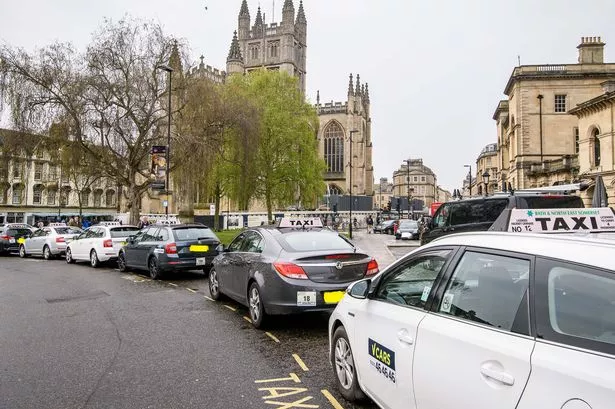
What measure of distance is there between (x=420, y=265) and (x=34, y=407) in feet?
12.1

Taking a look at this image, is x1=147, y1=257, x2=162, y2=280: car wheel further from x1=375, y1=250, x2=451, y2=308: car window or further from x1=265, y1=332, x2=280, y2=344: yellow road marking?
x1=375, y1=250, x2=451, y2=308: car window

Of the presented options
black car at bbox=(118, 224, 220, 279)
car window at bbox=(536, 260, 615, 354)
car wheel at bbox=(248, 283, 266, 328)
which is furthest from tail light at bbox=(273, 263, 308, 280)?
black car at bbox=(118, 224, 220, 279)

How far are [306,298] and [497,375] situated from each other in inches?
169

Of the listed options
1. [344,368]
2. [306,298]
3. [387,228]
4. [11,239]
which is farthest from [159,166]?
[387,228]

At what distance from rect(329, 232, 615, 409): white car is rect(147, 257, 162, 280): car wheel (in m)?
10.3

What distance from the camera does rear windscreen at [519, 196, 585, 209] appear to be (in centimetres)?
1155

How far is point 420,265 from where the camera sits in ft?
11.6

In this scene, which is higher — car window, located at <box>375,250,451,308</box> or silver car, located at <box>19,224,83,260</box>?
car window, located at <box>375,250,451,308</box>

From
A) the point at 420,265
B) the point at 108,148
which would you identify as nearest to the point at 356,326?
the point at 420,265

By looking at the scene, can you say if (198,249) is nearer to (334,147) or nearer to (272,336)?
(272,336)

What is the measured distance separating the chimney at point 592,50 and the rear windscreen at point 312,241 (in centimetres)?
4377

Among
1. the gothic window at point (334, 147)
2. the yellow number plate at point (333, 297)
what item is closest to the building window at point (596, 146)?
the yellow number plate at point (333, 297)

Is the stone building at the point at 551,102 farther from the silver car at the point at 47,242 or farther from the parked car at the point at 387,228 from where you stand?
the silver car at the point at 47,242

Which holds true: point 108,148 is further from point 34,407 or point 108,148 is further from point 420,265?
point 420,265
